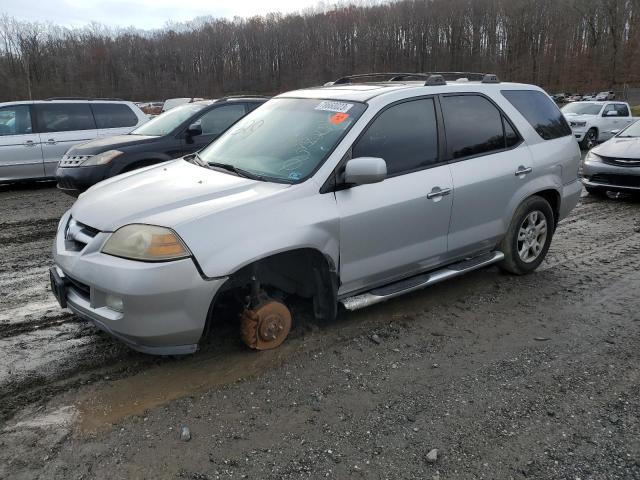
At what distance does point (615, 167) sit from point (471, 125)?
19.0ft

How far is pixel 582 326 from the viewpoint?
4.11m

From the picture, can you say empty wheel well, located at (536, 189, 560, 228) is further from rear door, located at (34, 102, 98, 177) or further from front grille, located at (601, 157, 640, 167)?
rear door, located at (34, 102, 98, 177)

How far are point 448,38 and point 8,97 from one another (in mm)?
74314

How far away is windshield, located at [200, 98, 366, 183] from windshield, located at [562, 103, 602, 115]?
17513mm

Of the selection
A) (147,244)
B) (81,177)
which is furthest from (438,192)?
(81,177)

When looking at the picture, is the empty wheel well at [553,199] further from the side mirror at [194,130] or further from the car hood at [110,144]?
the car hood at [110,144]

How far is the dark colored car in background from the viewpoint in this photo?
7.55 m

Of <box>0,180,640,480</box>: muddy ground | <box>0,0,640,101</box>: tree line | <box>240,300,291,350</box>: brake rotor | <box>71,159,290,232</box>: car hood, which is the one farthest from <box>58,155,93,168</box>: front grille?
<box>0,0,640,101</box>: tree line

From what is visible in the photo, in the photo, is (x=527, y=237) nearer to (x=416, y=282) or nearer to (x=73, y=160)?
(x=416, y=282)

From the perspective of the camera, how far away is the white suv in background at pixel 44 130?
9.88 meters

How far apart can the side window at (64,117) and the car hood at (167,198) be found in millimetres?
7499

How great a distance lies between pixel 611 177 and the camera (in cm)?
888

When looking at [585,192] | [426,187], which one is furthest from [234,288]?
[585,192]

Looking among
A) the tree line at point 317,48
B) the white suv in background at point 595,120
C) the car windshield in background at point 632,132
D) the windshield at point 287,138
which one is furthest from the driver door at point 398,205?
the tree line at point 317,48
